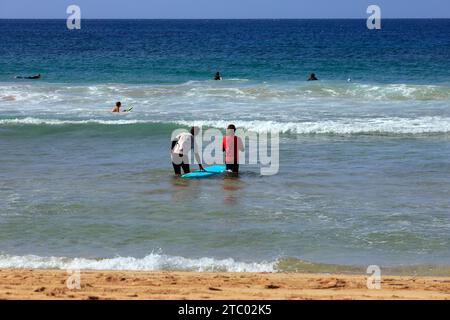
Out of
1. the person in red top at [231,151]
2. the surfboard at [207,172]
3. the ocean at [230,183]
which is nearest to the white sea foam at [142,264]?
the ocean at [230,183]

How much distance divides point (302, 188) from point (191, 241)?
3.78 metres

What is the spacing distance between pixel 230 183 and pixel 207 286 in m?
6.43

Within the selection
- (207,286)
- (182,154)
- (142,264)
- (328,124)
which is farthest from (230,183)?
(328,124)

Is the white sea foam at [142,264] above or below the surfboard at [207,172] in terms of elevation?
below

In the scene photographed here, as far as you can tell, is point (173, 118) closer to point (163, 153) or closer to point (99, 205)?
point (163, 153)

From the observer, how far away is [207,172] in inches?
601

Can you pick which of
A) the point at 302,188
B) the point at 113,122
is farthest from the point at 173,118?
the point at 302,188

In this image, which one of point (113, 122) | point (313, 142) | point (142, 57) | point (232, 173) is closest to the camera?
point (232, 173)

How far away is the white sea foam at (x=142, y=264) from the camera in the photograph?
9.62 meters

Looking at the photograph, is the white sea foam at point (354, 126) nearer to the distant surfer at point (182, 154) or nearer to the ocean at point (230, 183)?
the ocean at point (230, 183)

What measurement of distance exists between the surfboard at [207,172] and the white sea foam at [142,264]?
5.17 metres

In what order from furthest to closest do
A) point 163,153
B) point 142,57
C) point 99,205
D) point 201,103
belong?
point 142,57, point 201,103, point 163,153, point 99,205

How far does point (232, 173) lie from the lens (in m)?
15.4

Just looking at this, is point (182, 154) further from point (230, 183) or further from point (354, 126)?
point (354, 126)
